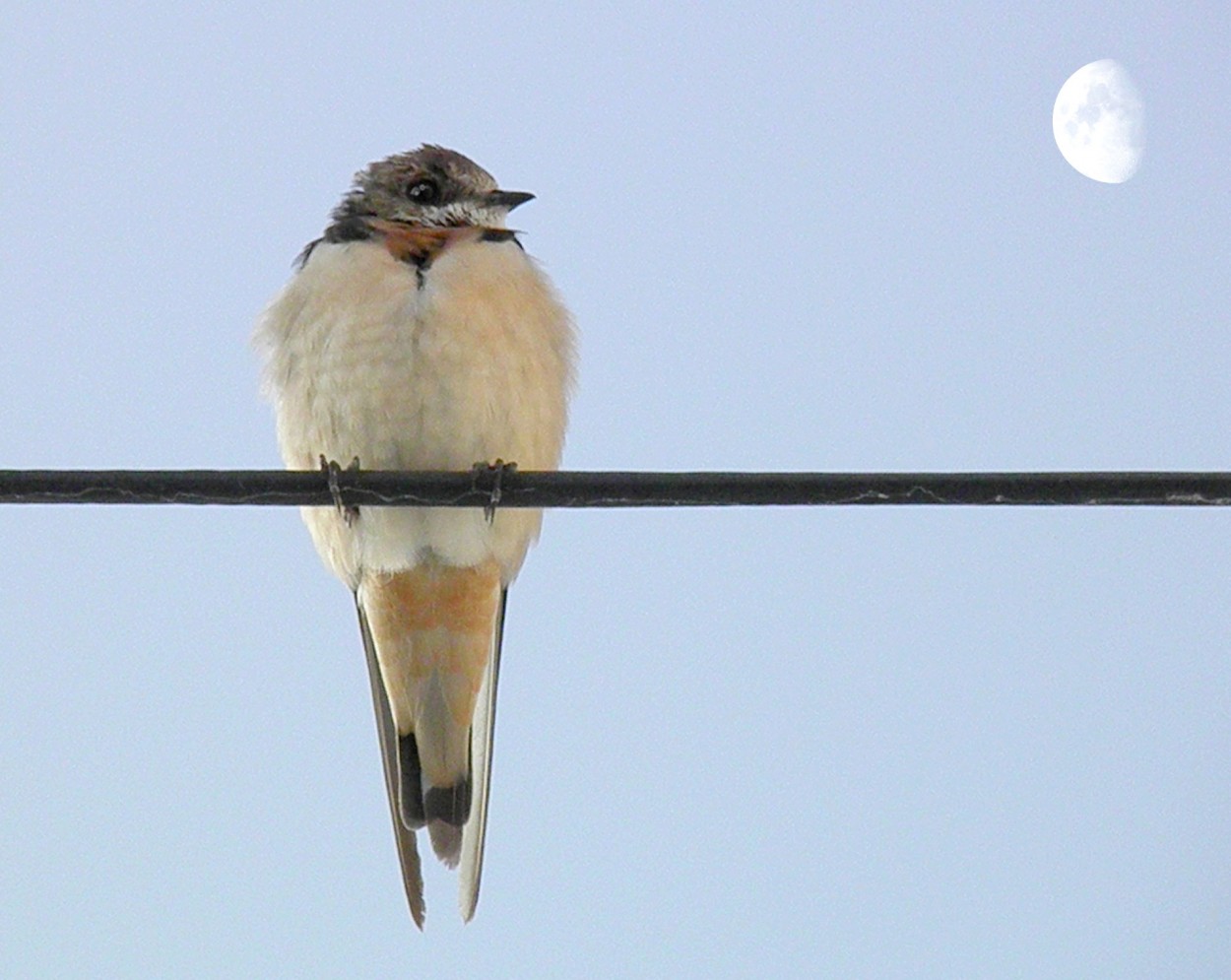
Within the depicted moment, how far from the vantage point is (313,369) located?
179 inches

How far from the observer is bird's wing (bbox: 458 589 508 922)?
15.2ft

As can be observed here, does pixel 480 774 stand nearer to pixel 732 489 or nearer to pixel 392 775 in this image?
pixel 392 775

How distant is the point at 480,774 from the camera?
4914mm

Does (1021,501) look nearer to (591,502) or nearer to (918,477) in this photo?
(918,477)

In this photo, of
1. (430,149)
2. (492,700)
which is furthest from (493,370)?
(430,149)

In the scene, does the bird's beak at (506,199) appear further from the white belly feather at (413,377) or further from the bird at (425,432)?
the white belly feather at (413,377)

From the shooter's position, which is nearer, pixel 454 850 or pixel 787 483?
pixel 787 483

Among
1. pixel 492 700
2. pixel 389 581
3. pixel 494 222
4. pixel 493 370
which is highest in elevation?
pixel 494 222

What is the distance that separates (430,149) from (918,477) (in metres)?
3.08

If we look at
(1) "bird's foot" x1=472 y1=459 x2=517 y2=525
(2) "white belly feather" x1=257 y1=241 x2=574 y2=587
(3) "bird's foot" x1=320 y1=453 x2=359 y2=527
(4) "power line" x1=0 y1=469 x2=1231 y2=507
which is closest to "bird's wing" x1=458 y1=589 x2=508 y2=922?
(2) "white belly feather" x1=257 y1=241 x2=574 y2=587

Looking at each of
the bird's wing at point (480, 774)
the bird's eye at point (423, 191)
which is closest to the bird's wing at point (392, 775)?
the bird's wing at point (480, 774)

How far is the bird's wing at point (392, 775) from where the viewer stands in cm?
464

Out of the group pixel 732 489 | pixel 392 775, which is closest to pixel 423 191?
pixel 392 775

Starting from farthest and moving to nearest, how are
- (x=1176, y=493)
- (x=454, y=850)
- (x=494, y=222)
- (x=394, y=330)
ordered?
(x=494, y=222)
(x=454, y=850)
(x=394, y=330)
(x=1176, y=493)
